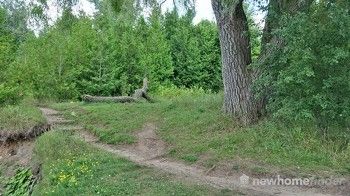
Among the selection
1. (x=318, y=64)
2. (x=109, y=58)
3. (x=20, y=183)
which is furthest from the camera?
(x=109, y=58)

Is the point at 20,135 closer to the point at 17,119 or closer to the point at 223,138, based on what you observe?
the point at 17,119

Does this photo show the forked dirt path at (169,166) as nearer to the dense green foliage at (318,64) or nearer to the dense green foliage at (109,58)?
the dense green foliage at (318,64)

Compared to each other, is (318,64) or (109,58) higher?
(109,58)

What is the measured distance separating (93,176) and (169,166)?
1.56m

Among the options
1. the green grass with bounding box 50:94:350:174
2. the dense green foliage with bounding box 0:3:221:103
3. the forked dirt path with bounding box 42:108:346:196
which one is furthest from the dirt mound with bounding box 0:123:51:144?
the dense green foliage with bounding box 0:3:221:103

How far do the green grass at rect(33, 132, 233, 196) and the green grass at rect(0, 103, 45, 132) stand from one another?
195cm

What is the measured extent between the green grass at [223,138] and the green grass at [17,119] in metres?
1.28

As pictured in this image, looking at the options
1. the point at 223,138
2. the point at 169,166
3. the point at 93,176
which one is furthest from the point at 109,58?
the point at 93,176

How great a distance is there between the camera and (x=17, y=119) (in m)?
11.3

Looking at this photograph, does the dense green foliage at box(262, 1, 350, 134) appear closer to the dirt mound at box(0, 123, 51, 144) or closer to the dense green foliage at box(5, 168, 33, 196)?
the dense green foliage at box(5, 168, 33, 196)

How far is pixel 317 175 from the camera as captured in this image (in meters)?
7.17

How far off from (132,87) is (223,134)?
557 inches

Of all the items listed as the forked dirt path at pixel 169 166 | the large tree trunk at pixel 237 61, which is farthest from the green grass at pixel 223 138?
the large tree trunk at pixel 237 61

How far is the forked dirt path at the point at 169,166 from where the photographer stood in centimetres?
667
